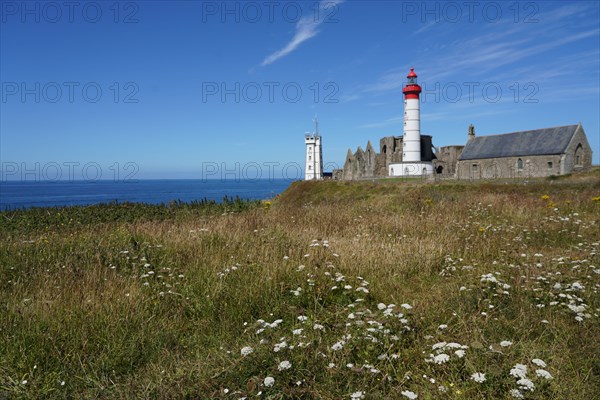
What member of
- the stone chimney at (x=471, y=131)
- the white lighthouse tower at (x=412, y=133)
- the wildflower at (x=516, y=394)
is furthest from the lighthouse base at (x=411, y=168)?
the wildflower at (x=516, y=394)

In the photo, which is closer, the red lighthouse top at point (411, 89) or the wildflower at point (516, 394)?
the wildflower at point (516, 394)

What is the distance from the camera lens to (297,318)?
4.74 meters

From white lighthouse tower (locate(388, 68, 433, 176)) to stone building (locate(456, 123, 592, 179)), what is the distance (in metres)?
5.76

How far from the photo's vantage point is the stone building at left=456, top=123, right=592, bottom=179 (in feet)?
136

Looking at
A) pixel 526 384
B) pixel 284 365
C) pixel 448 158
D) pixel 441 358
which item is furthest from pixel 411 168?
pixel 284 365

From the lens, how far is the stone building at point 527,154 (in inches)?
1629

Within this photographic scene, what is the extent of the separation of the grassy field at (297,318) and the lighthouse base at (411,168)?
4694 cm

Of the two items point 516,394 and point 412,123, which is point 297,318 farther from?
point 412,123

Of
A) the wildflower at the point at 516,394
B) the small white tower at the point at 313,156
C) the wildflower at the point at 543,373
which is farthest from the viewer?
the small white tower at the point at 313,156

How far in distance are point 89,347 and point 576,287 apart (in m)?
6.15

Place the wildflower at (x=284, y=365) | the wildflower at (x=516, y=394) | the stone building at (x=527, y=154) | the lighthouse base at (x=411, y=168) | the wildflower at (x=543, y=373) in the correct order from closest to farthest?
the wildflower at (x=516, y=394), the wildflower at (x=543, y=373), the wildflower at (x=284, y=365), the stone building at (x=527, y=154), the lighthouse base at (x=411, y=168)

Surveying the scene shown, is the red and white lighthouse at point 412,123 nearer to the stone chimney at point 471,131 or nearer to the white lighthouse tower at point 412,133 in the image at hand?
the white lighthouse tower at point 412,133

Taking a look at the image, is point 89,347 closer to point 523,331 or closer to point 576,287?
point 523,331

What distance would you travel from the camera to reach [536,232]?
955 cm
